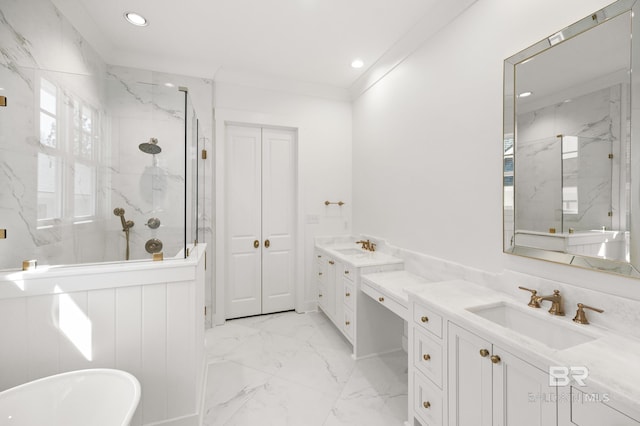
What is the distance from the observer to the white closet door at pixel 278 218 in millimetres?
3402

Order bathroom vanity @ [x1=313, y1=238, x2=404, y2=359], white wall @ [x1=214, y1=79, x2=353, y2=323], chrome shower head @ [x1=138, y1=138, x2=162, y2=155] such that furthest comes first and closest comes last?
1. white wall @ [x1=214, y1=79, x2=353, y2=323]
2. bathroom vanity @ [x1=313, y1=238, x2=404, y2=359]
3. chrome shower head @ [x1=138, y1=138, x2=162, y2=155]

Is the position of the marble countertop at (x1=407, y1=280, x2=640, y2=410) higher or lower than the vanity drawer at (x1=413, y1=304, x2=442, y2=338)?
higher

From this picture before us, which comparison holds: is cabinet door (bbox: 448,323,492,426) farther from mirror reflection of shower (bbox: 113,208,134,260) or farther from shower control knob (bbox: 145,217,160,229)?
mirror reflection of shower (bbox: 113,208,134,260)

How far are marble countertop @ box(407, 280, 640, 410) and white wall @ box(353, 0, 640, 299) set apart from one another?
0.70ft

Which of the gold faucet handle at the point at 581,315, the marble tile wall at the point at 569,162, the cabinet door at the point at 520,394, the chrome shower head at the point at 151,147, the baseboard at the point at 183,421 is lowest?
the baseboard at the point at 183,421

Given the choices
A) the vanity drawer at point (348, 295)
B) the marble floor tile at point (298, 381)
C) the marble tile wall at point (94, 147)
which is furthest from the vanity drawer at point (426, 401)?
the marble tile wall at point (94, 147)

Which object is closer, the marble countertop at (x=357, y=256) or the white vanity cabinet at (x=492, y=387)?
the white vanity cabinet at (x=492, y=387)

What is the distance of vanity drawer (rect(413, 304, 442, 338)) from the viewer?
1.42 m

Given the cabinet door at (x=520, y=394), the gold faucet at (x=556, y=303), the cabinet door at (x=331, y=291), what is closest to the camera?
the cabinet door at (x=520, y=394)

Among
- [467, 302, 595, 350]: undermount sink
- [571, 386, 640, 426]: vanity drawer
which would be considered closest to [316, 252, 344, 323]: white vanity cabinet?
[467, 302, 595, 350]: undermount sink

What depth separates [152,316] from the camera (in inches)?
61.9

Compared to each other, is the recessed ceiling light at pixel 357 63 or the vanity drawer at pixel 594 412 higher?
the recessed ceiling light at pixel 357 63

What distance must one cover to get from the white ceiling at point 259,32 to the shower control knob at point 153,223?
163 centimetres

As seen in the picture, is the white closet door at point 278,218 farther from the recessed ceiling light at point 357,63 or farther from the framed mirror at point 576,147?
the framed mirror at point 576,147
